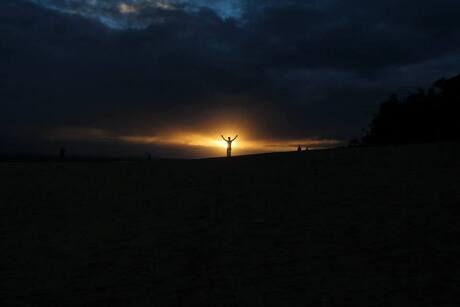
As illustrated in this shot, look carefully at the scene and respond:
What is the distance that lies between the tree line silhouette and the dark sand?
1330cm

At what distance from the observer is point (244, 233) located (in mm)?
8469

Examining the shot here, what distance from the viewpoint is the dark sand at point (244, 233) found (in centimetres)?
610

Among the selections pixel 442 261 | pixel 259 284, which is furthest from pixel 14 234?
pixel 442 261

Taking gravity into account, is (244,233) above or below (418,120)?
below

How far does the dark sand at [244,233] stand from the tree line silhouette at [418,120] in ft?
43.6

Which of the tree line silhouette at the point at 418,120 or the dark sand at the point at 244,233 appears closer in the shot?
the dark sand at the point at 244,233

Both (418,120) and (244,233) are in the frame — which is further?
(418,120)

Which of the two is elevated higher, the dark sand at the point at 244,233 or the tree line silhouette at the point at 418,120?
the tree line silhouette at the point at 418,120

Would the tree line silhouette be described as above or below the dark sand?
above

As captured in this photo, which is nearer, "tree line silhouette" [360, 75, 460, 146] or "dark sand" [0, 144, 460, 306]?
"dark sand" [0, 144, 460, 306]

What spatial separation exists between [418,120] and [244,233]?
23.0 metres

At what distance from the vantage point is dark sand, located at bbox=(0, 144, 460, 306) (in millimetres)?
6102

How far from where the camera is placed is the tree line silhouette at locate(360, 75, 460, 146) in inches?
1033

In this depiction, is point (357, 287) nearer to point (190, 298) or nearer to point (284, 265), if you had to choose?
point (284, 265)
